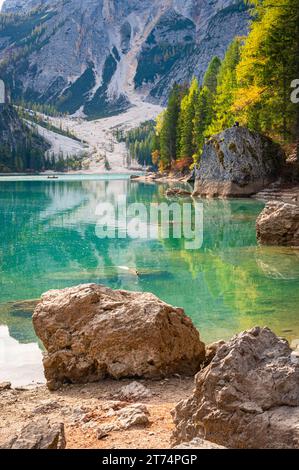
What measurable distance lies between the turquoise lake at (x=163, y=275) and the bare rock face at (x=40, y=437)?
450cm

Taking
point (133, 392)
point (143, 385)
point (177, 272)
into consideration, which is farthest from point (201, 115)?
point (133, 392)

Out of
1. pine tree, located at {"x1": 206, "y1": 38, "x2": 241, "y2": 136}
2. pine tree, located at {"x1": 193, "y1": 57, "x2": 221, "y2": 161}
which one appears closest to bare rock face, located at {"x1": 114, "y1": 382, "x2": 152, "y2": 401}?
pine tree, located at {"x1": 206, "y1": 38, "x2": 241, "y2": 136}

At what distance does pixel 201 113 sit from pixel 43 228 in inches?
2078

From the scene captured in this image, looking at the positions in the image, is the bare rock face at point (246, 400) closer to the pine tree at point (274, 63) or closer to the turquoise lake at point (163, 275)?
the turquoise lake at point (163, 275)

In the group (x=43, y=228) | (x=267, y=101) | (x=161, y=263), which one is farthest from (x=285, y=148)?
(x=161, y=263)

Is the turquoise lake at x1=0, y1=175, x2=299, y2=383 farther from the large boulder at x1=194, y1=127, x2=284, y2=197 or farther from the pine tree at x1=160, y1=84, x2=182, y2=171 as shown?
the pine tree at x1=160, y1=84, x2=182, y2=171

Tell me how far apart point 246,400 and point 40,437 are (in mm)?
1715

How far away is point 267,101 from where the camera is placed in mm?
38250

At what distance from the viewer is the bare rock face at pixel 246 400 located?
13.6 feet

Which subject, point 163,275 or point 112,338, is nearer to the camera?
point 112,338

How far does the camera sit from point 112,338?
7.78m

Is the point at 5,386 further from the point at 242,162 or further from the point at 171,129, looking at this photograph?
the point at 171,129

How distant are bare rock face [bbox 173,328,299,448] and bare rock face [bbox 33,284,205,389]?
2874mm

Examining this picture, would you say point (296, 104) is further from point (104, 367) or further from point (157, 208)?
point (104, 367)
